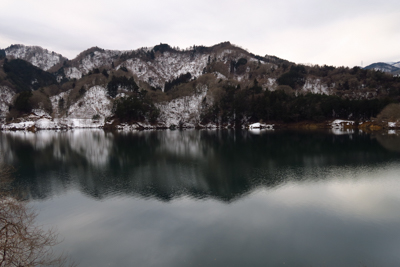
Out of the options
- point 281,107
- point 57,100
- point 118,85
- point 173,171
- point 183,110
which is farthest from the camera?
point 57,100

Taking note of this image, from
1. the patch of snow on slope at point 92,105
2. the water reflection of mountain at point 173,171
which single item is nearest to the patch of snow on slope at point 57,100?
the patch of snow on slope at point 92,105

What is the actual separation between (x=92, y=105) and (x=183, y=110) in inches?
2465

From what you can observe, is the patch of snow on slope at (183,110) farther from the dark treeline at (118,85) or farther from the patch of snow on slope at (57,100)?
the patch of snow on slope at (57,100)

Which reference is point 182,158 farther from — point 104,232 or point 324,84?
point 324,84

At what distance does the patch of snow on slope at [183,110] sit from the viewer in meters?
153

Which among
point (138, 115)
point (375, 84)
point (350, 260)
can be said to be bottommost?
point (350, 260)

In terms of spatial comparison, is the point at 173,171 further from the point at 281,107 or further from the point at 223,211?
the point at 281,107

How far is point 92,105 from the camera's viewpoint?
15888 centimetres

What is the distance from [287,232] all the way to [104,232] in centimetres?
1276

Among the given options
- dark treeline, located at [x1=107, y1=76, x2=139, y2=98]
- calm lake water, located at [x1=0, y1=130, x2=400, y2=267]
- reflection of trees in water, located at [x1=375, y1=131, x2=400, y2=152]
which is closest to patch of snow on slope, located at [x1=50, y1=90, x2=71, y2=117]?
dark treeline, located at [x1=107, y1=76, x2=139, y2=98]

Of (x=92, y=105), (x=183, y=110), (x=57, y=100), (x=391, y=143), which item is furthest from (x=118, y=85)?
(x=391, y=143)

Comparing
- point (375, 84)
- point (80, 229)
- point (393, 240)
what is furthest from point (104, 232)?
point (375, 84)

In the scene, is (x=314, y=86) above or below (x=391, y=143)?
above

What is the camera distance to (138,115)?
144m
